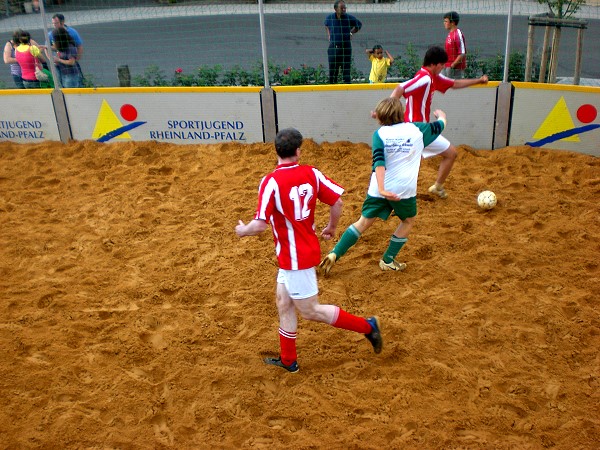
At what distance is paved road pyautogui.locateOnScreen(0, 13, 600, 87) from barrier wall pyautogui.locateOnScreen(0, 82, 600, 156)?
1919 mm

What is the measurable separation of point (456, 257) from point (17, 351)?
420 centimetres

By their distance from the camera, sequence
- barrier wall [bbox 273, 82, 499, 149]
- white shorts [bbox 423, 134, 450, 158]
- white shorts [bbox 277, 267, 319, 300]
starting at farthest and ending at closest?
barrier wall [bbox 273, 82, 499, 149]
white shorts [bbox 423, 134, 450, 158]
white shorts [bbox 277, 267, 319, 300]

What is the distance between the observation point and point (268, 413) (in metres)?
4.45

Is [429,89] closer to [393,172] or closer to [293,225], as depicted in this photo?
[393,172]

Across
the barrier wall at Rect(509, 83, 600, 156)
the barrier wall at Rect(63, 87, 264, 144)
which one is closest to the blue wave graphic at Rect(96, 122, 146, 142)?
the barrier wall at Rect(63, 87, 264, 144)

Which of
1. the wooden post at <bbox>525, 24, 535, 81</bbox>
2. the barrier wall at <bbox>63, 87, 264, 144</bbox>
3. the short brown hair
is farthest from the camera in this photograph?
the barrier wall at <bbox>63, 87, 264, 144</bbox>

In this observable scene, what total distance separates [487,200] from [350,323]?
3.29 metres

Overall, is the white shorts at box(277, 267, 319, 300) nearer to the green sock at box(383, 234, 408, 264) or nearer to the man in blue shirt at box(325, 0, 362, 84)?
the green sock at box(383, 234, 408, 264)

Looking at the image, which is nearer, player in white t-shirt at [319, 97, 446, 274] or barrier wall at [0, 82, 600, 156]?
player in white t-shirt at [319, 97, 446, 274]

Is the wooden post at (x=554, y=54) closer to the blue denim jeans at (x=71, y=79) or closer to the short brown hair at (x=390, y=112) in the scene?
the short brown hair at (x=390, y=112)

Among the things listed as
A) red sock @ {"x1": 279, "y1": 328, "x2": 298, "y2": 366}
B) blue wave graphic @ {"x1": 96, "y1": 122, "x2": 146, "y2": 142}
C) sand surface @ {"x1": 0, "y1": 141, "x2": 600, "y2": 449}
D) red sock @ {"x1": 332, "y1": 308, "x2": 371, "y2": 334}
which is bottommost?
sand surface @ {"x1": 0, "y1": 141, "x2": 600, "y2": 449}

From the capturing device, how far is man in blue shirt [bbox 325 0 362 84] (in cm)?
1011

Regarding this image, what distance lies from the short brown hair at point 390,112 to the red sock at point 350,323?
182 cm

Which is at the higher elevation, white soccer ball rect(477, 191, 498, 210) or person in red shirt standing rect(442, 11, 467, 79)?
person in red shirt standing rect(442, 11, 467, 79)
